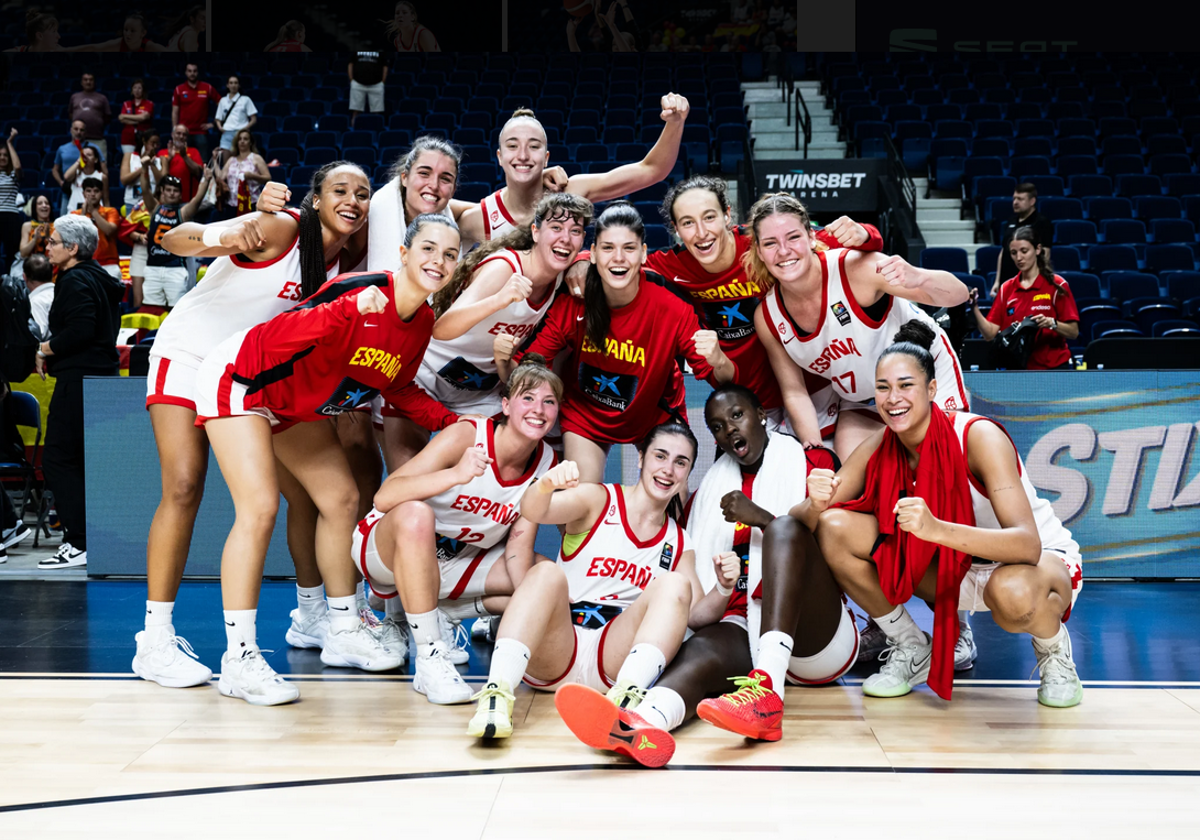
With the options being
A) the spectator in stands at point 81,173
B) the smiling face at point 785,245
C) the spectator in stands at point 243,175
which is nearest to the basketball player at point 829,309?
the smiling face at point 785,245

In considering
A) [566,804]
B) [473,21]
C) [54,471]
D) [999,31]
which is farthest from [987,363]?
[473,21]

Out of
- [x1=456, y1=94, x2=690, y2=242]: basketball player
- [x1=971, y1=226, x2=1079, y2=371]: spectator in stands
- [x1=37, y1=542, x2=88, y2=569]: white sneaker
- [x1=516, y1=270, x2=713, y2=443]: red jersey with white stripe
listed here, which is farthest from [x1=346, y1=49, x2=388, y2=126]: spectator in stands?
[x1=516, y1=270, x2=713, y2=443]: red jersey with white stripe

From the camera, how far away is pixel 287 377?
331cm

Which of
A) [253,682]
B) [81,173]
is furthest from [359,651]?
[81,173]

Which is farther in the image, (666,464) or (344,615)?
(344,615)

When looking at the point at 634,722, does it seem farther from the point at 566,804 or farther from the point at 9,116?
the point at 9,116

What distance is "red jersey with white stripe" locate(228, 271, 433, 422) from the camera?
323 cm

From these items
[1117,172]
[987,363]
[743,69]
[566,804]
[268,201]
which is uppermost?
[743,69]

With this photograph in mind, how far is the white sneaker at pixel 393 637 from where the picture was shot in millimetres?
3719

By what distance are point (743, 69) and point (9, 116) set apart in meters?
9.59

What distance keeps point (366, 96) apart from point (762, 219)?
10076 mm

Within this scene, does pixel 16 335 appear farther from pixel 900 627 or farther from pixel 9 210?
pixel 900 627

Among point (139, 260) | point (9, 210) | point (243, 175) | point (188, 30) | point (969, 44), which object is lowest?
point (139, 260)

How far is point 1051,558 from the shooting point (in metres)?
3.18
